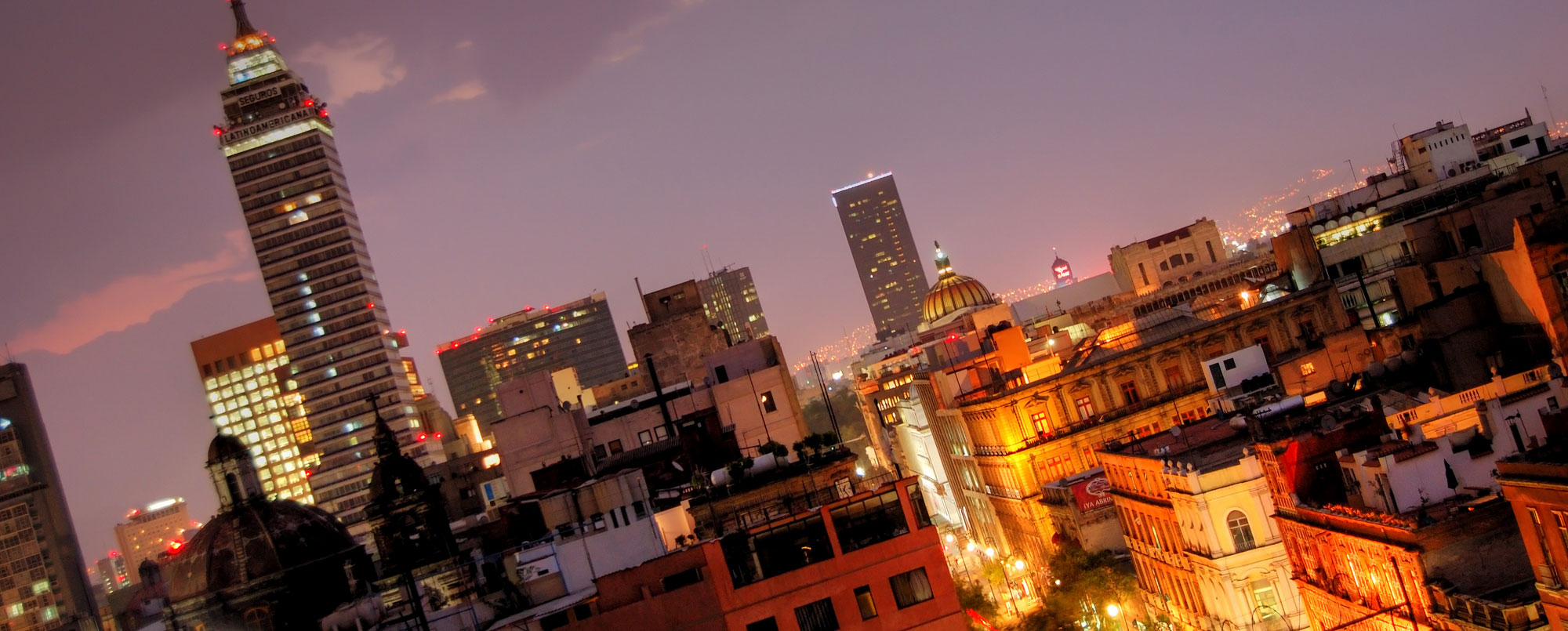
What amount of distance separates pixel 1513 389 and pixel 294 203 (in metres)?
141

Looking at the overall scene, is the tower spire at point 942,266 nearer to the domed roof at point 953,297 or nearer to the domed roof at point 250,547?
the domed roof at point 953,297

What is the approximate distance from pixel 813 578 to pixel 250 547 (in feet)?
123

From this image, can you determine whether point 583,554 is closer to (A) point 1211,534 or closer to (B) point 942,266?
(A) point 1211,534

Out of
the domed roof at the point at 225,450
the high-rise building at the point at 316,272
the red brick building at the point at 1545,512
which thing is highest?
the high-rise building at the point at 316,272

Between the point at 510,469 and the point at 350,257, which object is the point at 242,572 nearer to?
the point at 510,469

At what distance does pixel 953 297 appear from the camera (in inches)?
6688

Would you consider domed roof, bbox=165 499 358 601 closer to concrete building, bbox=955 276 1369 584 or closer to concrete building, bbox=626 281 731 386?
concrete building, bbox=955 276 1369 584

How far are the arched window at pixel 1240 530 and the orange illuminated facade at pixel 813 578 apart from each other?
11.3 m

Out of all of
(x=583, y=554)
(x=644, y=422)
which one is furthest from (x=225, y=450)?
(x=583, y=554)

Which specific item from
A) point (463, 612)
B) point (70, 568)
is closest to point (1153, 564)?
point (463, 612)

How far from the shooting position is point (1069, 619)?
64.4 m

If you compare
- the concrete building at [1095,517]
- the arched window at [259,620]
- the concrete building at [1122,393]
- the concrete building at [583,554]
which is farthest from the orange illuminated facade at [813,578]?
the concrete building at [1122,393]

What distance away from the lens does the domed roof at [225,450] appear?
79.1m

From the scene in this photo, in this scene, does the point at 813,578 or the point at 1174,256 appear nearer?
the point at 813,578
